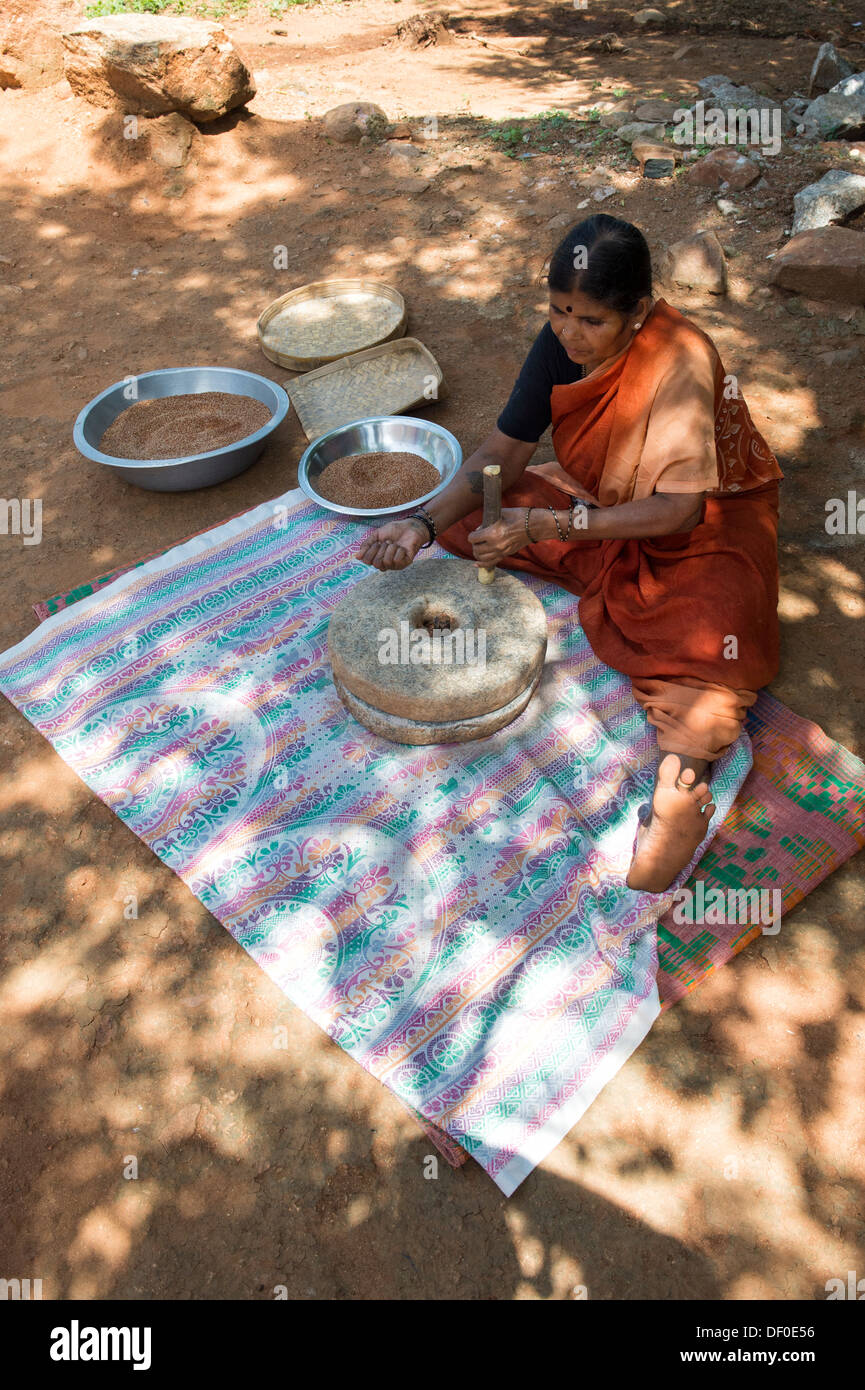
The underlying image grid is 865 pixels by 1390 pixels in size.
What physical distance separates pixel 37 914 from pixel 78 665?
3.04ft

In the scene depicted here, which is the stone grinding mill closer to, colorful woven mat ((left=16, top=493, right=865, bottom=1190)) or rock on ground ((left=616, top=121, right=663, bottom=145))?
colorful woven mat ((left=16, top=493, right=865, bottom=1190))

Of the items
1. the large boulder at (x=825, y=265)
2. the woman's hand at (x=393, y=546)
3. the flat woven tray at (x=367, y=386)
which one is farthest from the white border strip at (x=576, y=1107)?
the large boulder at (x=825, y=265)

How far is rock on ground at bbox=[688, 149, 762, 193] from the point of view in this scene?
5.44m

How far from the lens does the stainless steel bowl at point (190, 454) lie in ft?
11.9

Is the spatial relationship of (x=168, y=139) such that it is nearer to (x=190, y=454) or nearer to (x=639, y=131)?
(x=639, y=131)

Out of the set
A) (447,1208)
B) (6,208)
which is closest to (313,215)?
(6,208)

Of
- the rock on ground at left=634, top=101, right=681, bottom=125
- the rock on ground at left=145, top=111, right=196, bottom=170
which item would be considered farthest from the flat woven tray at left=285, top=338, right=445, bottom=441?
the rock on ground at left=634, top=101, right=681, bottom=125

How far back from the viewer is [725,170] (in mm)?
5480

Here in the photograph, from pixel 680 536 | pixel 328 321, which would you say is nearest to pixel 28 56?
pixel 328 321

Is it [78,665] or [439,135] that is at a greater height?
[439,135]

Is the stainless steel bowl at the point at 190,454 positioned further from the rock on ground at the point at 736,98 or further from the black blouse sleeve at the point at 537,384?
the rock on ground at the point at 736,98

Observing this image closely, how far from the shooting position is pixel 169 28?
19.1 ft

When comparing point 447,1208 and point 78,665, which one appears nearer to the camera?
point 447,1208
